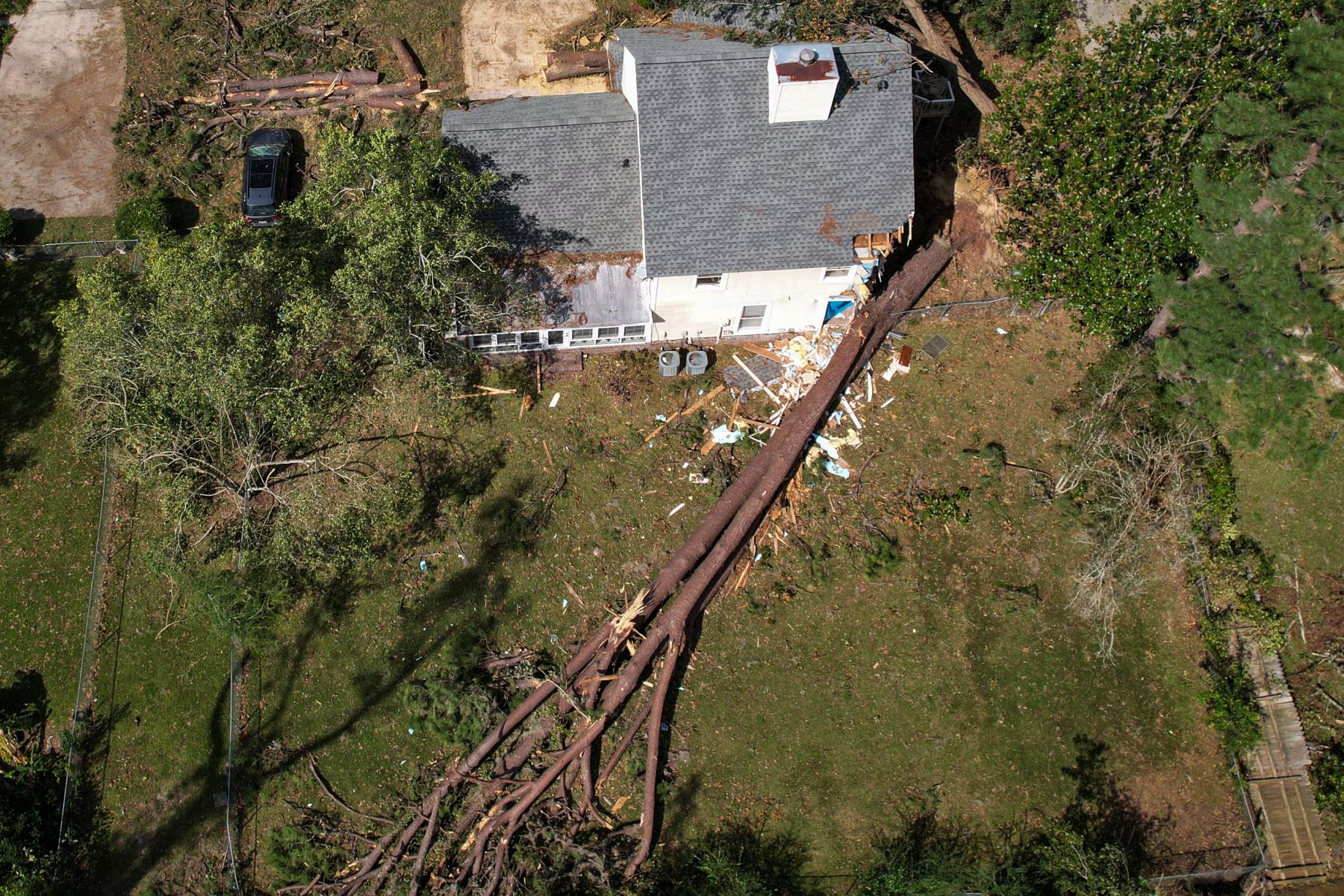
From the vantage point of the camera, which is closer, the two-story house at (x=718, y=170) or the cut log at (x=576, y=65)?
the two-story house at (x=718, y=170)

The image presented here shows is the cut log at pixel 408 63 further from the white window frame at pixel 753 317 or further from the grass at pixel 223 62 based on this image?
the white window frame at pixel 753 317

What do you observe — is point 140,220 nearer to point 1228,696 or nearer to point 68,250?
point 68,250

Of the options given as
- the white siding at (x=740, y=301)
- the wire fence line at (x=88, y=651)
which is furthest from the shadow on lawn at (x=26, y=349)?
the white siding at (x=740, y=301)

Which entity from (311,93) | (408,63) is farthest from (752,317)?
(311,93)

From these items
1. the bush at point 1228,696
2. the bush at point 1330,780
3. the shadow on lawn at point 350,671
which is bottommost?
the bush at point 1330,780

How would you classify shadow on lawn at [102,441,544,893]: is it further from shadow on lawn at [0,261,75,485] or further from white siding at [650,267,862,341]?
shadow on lawn at [0,261,75,485]

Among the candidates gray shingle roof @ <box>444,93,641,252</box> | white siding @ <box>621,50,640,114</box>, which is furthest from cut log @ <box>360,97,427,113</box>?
white siding @ <box>621,50,640,114</box>

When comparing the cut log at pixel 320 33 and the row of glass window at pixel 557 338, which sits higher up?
the cut log at pixel 320 33
